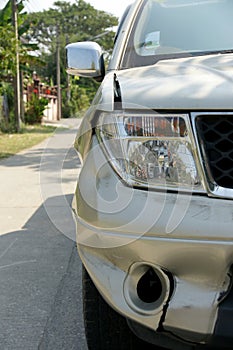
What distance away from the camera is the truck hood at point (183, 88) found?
1.71 meters

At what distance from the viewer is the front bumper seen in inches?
64.6

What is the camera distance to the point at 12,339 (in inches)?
104

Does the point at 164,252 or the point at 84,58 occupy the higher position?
the point at 84,58

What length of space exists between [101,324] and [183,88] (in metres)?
1.05

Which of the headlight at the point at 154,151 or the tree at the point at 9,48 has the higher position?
the tree at the point at 9,48

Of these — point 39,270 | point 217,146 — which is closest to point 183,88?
point 217,146

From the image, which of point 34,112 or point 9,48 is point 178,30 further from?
point 34,112

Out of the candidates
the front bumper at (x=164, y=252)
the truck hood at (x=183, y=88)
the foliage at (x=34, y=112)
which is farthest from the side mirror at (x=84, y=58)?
the foliage at (x=34, y=112)

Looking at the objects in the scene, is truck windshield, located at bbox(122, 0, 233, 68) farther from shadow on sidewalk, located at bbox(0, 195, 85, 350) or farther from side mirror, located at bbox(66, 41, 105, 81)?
shadow on sidewalk, located at bbox(0, 195, 85, 350)

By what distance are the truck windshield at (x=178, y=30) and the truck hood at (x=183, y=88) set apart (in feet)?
2.01

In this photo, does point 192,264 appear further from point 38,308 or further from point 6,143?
point 6,143

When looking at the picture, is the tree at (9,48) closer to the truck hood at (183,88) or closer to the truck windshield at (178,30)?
the truck windshield at (178,30)

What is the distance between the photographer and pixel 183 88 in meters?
Answer: 1.80

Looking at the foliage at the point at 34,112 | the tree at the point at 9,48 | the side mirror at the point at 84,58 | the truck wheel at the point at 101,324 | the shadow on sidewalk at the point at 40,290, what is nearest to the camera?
the truck wheel at the point at 101,324
